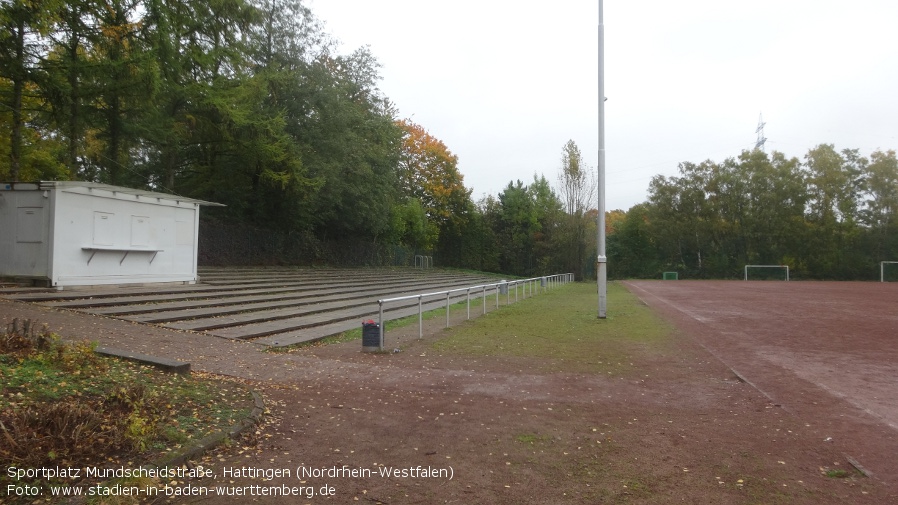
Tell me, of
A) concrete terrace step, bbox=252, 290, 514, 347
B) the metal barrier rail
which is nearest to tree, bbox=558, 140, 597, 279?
the metal barrier rail

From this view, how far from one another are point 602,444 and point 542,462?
81cm

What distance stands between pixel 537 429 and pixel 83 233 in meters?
12.9

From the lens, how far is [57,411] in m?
A: 4.27

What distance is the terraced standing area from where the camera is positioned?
11.9 metres

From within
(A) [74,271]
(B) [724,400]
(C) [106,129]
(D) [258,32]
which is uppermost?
(D) [258,32]

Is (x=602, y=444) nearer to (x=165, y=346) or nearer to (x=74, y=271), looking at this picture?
(x=165, y=346)

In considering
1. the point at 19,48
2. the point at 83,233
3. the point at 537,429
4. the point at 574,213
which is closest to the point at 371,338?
the point at 537,429

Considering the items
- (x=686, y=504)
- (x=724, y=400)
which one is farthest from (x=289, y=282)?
(x=686, y=504)

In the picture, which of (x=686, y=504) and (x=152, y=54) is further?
(x=152, y=54)

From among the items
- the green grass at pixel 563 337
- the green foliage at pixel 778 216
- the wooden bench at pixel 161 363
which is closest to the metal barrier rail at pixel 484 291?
the green grass at pixel 563 337

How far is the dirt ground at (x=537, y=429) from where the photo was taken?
4.25 metres

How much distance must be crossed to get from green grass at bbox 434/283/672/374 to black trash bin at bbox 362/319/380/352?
137 cm

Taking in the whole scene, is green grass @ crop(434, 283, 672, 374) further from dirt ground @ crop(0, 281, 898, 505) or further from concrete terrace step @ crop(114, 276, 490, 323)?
concrete terrace step @ crop(114, 276, 490, 323)

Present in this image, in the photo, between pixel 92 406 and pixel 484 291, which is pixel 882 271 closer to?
pixel 484 291
